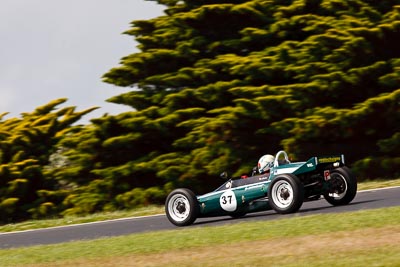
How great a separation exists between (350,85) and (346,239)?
1351 cm

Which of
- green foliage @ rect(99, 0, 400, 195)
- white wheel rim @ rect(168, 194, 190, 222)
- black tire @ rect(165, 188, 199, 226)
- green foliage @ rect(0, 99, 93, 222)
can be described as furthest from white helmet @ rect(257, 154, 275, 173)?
green foliage @ rect(0, 99, 93, 222)

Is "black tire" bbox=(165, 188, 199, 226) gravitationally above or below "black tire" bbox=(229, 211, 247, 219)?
above

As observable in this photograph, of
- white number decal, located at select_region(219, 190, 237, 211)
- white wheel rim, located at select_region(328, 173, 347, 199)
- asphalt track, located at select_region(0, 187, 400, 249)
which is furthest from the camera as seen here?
white number decal, located at select_region(219, 190, 237, 211)

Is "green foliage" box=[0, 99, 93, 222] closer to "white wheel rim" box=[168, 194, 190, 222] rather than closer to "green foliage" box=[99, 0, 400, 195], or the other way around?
"green foliage" box=[99, 0, 400, 195]

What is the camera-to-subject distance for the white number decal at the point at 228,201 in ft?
48.9

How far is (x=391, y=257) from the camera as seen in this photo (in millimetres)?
8656

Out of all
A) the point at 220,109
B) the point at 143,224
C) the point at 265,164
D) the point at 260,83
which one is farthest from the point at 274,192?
the point at 260,83

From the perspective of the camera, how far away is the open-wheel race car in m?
14.1

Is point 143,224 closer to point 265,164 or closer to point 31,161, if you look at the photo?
point 265,164

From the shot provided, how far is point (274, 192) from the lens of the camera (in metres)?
14.1

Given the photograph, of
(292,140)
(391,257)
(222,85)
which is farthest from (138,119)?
(391,257)

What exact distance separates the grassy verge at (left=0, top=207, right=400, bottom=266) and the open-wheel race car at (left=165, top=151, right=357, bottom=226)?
939mm

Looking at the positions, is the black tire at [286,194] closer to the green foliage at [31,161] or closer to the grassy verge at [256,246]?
the grassy verge at [256,246]

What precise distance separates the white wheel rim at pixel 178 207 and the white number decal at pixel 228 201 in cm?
65
